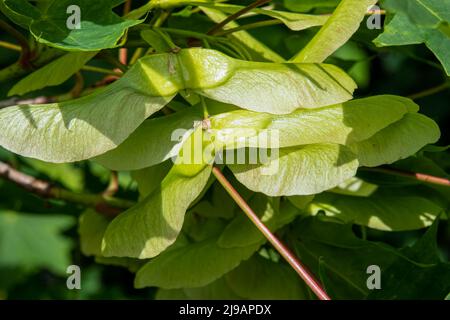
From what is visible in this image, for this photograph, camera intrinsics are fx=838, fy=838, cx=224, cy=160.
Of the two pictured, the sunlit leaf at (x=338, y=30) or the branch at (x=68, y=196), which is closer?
the sunlit leaf at (x=338, y=30)

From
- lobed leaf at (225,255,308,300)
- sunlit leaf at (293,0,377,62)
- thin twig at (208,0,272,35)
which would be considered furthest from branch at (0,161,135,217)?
sunlit leaf at (293,0,377,62)

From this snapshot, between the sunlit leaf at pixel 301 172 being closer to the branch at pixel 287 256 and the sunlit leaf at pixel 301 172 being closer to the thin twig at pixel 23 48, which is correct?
the branch at pixel 287 256

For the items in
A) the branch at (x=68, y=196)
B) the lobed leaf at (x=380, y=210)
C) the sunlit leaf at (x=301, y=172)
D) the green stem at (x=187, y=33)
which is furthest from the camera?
the branch at (x=68, y=196)

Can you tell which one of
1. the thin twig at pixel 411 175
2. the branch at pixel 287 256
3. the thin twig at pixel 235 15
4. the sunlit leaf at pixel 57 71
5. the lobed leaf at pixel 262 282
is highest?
the thin twig at pixel 235 15

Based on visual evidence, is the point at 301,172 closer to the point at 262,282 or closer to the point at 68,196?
the point at 262,282

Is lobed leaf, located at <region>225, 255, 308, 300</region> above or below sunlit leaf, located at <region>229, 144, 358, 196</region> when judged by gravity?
below

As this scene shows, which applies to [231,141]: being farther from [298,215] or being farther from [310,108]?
Answer: [298,215]

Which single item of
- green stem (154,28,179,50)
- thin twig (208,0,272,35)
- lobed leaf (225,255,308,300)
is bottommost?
lobed leaf (225,255,308,300)

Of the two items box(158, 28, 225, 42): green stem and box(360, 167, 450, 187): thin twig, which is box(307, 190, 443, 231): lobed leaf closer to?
box(360, 167, 450, 187): thin twig

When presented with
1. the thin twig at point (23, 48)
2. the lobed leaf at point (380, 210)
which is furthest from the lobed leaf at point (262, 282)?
the thin twig at point (23, 48)
